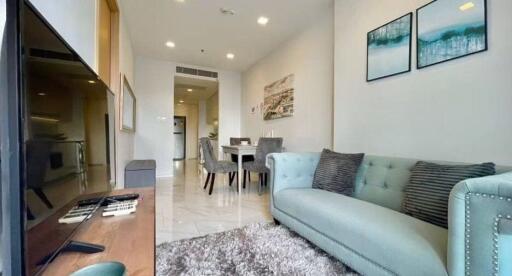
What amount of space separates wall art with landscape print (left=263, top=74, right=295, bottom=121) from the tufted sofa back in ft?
6.96

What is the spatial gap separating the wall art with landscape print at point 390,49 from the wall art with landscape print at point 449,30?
0.11m

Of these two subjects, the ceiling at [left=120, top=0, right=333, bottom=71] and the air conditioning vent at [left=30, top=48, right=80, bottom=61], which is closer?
the air conditioning vent at [left=30, top=48, right=80, bottom=61]

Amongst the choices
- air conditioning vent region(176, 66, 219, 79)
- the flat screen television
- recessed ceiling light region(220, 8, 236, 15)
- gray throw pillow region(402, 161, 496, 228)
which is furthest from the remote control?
air conditioning vent region(176, 66, 219, 79)

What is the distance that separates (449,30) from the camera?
173cm

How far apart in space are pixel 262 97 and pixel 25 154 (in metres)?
4.66

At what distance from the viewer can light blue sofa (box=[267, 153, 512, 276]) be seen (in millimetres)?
848

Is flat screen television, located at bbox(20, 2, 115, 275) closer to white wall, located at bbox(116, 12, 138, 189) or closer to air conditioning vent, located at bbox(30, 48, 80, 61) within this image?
air conditioning vent, located at bbox(30, 48, 80, 61)

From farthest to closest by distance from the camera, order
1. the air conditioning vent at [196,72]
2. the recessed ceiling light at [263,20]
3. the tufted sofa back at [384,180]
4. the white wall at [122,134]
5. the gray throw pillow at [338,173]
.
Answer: the air conditioning vent at [196,72], the recessed ceiling light at [263,20], the white wall at [122,134], the gray throw pillow at [338,173], the tufted sofa back at [384,180]

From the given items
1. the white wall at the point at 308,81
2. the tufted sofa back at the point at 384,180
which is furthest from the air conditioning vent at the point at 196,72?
the tufted sofa back at the point at 384,180

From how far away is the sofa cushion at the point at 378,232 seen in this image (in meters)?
1.05

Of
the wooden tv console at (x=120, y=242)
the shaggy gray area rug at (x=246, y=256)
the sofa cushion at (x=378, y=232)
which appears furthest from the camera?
the shaggy gray area rug at (x=246, y=256)

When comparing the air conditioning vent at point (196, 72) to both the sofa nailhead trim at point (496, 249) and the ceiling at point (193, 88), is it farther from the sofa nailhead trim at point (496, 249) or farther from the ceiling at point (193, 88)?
the sofa nailhead trim at point (496, 249)

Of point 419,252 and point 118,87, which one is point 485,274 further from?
point 118,87

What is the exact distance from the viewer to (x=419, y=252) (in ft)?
3.48
